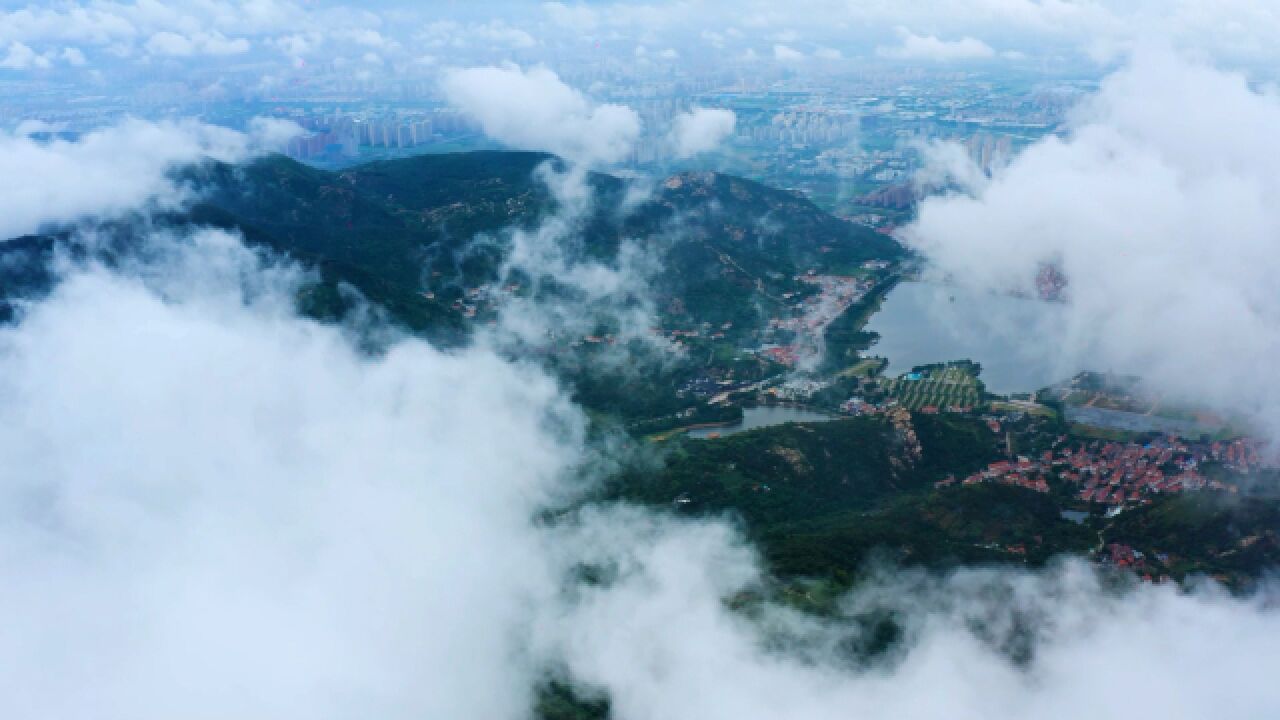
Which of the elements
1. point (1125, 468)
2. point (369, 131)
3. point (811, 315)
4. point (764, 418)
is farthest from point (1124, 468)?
point (369, 131)

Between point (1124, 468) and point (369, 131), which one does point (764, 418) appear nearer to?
point (1124, 468)

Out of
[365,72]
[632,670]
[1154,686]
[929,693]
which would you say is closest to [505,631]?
[632,670]

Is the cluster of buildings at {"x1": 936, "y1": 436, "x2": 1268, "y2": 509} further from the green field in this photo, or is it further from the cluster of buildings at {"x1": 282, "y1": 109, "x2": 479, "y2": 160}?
the cluster of buildings at {"x1": 282, "y1": 109, "x2": 479, "y2": 160}

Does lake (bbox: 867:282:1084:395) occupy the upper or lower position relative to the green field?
upper

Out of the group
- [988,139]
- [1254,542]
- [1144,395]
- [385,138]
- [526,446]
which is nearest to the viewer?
[1254,542]

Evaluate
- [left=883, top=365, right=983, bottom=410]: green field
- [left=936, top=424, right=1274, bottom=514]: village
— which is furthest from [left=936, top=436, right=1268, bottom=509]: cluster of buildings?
[left=883, top=365, right=983, bottom=410]: green field

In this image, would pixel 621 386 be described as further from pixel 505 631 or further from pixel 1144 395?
pixel 1144 395

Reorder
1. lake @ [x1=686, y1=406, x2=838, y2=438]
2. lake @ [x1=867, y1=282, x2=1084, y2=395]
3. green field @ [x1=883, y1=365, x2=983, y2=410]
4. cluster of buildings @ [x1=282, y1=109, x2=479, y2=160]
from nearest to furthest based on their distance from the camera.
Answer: lake @ [x1=686, y1=406, x2=838, y2=438]
green field @ [x1=883, y1=365, x2=983, y2=410]
lake @ [x1=867, y1=282, x2=1084, y2=395]
cluster of buildings @ [x1=282, y1=109, x2=479, y2=160]
